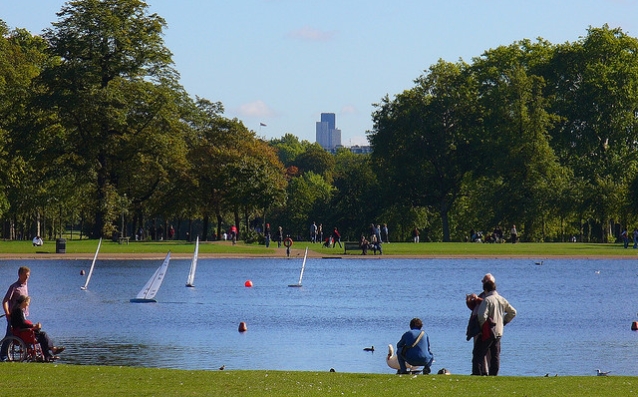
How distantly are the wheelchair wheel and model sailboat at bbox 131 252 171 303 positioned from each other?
21064mm

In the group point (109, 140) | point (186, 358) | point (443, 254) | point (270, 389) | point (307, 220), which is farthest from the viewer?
point (307, 220)

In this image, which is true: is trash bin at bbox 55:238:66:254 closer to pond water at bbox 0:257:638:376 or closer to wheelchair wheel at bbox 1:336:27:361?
pond water at bbox 0:257:638:376

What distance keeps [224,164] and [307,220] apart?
94.1ft

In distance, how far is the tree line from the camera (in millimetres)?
88000

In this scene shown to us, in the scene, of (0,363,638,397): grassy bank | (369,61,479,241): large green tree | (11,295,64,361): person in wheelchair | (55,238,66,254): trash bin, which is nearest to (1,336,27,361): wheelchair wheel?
(11,295,64,361): person in wheelchair

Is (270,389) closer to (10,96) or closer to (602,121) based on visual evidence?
(10,96)

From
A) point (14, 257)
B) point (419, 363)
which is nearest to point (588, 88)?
point (14, 257)

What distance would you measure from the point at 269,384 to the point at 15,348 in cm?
626

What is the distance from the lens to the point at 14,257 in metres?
70.4

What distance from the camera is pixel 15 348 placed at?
76.7 feet

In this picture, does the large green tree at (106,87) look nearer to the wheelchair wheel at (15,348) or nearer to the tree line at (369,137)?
the tree line at (369,137)

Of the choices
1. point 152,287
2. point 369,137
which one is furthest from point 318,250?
point 152,287

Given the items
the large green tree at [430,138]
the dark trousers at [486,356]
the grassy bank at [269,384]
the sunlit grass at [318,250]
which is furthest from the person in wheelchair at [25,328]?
the large green tree at [430,138]

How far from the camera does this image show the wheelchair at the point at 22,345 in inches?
914
